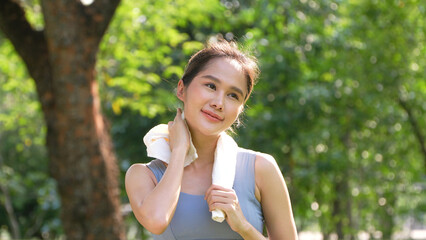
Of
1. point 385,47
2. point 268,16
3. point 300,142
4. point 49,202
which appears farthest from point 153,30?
point 49,202

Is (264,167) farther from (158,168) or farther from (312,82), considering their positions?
(312,82)

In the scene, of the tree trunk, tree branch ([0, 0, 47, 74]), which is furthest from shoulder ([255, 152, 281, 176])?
tree branch ([0, 0, 47, 74])

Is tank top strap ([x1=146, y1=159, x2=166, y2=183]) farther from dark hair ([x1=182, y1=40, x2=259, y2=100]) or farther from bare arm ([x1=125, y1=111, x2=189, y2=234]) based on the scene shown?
dark hair ([x1=182, y1=40, x2=259, y2=100])

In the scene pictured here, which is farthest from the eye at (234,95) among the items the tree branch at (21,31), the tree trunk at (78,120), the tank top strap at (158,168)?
the tree branch at (21,31)

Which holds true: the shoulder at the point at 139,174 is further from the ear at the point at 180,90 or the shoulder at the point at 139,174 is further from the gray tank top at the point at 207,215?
the ear at the point at 180,90

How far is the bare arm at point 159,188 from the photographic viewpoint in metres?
1.66

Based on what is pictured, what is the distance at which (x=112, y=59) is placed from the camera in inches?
359

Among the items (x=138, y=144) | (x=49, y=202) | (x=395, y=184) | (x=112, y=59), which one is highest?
(x=112, y=59)

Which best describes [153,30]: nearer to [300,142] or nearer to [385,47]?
[300,142]

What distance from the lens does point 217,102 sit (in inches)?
69.3

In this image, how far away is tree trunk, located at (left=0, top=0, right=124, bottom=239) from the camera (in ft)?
15.6

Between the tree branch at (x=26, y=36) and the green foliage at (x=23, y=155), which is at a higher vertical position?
the tree branch at (x=26, y=36)

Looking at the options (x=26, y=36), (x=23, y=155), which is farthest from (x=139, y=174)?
(x=23, y=155)

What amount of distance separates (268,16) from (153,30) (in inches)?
84.1
